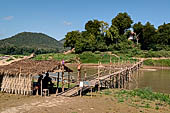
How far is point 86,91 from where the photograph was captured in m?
14.7

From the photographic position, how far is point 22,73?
1199 cm

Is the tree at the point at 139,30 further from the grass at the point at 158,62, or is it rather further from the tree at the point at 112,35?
the grass at the point at 158,62

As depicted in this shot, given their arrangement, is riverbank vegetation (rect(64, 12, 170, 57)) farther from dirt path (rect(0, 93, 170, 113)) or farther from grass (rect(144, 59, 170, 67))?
dirt path (rect(0, 93, 170, 113))

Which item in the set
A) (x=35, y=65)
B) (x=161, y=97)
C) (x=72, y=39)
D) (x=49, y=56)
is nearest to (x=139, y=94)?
(x=161, y=97)

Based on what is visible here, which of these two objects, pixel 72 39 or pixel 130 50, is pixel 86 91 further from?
pixel 72 39

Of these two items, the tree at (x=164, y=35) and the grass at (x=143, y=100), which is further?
the tree at (x=164, y=35)

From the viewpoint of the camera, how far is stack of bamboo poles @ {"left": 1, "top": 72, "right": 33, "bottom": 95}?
1212 cm

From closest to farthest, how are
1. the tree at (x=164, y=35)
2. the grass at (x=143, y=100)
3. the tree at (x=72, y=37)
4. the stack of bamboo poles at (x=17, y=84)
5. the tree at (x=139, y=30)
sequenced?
the grass at (x=143, y=100) → the stack of bamboo poles at (x=17, y=84) → the tree at (x=164, y=35) → the tree at (x=139, y=30) → the tree at (x=72, y=37)

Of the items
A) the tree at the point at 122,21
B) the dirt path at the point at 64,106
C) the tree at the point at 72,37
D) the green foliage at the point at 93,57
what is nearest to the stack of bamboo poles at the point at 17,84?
the dirt path at the point at 64,106

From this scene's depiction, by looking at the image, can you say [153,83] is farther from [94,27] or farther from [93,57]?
[94,27]

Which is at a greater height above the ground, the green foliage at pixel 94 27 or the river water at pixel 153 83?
the green foliage at pixel 94 27

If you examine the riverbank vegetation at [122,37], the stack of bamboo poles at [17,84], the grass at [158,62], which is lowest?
the stack of bamboo poles at [17,84]

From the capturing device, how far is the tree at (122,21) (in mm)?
51522

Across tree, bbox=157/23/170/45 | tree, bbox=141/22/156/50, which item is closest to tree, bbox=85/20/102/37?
tree, bbox=141/22/156/50
